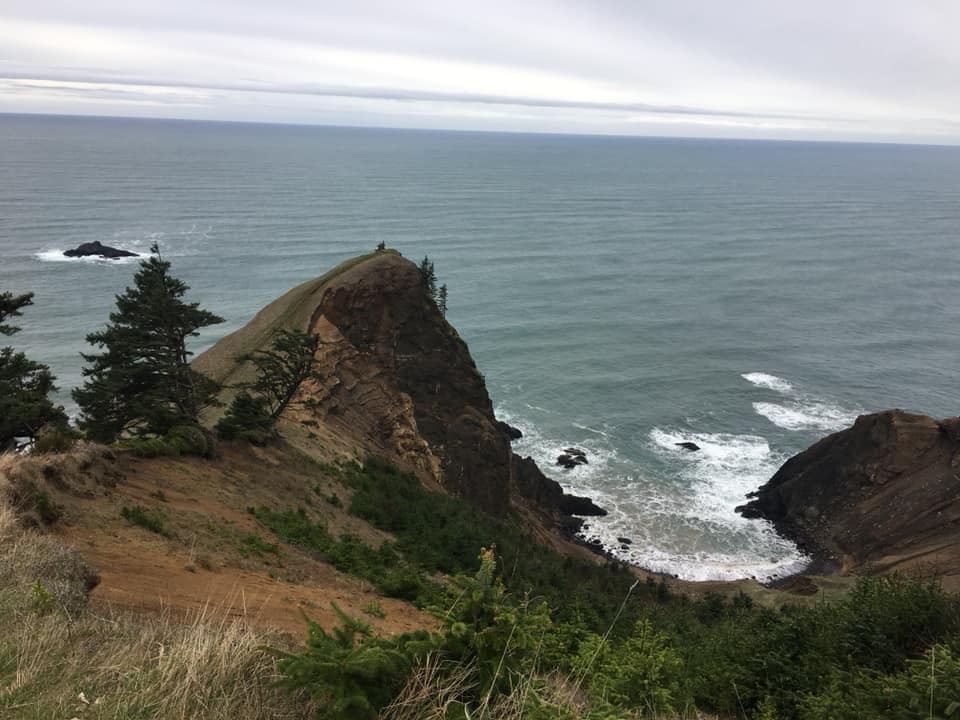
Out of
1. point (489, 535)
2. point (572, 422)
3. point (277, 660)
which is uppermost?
point (277, 660)

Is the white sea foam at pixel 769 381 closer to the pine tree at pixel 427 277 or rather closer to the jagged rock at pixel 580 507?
the jagged rock at pixel 580 507

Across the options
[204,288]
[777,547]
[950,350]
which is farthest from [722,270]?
[204,288]

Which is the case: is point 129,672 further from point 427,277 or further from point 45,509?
point 427,277

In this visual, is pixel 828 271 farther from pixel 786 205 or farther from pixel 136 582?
pixel 136 582

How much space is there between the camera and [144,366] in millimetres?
22203

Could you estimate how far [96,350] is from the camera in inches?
2489

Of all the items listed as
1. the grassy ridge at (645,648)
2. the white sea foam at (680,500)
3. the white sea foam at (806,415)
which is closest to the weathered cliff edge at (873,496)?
the white sea foam at (680,500)

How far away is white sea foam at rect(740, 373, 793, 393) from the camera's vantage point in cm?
6169

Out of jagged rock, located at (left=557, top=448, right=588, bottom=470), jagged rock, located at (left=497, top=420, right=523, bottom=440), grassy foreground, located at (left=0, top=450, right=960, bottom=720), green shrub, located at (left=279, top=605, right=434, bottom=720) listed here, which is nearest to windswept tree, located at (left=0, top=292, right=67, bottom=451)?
grassy foreground, located at (left=0, top=450, right=960, bottom=720)

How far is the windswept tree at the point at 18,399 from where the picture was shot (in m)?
20.4

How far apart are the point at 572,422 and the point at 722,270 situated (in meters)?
53.0

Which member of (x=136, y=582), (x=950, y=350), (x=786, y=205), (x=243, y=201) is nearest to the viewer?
(x=136, y=582)

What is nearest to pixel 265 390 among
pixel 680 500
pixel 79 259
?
pixel 680 500

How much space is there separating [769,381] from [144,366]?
2233 inches
